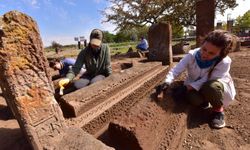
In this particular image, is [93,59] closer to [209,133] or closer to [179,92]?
[179,92]

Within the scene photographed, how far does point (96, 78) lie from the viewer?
12.3 ft

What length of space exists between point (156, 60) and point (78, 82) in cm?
278

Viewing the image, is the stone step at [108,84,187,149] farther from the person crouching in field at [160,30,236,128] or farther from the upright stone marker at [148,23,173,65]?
the upright stone marker at [148,23,173,65]

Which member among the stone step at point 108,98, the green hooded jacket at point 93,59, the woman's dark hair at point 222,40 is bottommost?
the stone step at point 108,98

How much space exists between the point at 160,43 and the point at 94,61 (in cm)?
237

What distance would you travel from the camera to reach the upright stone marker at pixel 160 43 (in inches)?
218

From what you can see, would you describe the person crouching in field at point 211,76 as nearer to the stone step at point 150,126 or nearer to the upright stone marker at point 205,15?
the stone step at point 150,126

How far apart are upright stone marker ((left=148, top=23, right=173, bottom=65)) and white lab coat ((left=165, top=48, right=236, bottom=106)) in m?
2.80

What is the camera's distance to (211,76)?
2.67 metres

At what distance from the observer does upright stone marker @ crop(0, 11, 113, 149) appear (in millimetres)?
1718

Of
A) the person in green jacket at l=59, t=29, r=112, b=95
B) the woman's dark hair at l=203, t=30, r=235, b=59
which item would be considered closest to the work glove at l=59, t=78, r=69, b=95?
the person in green jacket at l=59, t=29, r=112, b=95

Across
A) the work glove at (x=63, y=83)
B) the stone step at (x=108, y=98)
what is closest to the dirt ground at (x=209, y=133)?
the stone step at (x=108, y=98)

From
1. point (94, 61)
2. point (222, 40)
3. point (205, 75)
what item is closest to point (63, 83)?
point (94, 61)

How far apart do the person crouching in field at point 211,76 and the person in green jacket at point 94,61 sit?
4.76 feet
